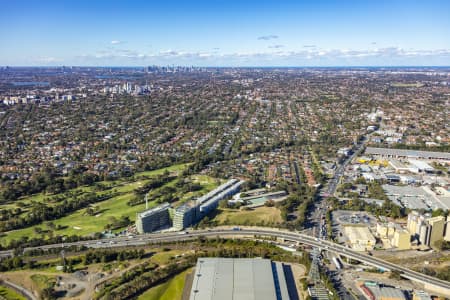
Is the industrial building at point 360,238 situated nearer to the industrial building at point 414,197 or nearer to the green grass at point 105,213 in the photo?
the industrial building at point 414,197

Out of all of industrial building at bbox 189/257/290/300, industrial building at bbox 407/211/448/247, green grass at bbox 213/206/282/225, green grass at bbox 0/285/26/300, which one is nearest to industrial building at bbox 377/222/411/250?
industrial building at bbox 407/211/448/247

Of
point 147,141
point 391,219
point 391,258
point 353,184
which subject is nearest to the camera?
point 391,258

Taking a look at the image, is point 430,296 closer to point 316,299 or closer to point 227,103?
point 316,299

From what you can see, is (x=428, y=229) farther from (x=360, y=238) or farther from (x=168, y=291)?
(x=168, y=291)

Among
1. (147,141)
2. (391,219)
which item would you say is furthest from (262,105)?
(391,219)

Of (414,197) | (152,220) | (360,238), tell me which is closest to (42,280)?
(152,220)

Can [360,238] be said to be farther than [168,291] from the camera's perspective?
Yes
